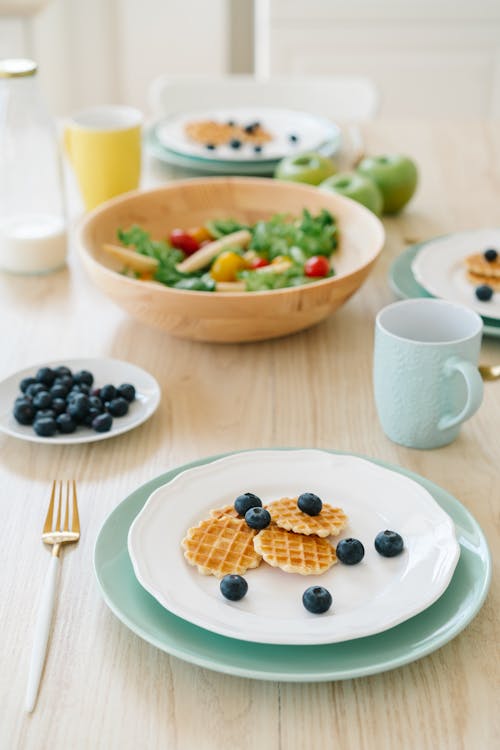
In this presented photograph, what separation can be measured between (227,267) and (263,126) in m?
0.81

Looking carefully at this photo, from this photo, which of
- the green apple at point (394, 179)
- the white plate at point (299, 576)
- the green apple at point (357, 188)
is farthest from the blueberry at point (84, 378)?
the green apple at point (394, 179)

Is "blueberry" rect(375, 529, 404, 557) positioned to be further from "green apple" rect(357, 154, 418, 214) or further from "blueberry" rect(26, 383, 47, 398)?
"green apple" rect(357, 154, 418, 214)

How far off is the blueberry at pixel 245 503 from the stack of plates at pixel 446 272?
1.75 feet

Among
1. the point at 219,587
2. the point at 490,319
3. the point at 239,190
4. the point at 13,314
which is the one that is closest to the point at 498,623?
the point at 219,587

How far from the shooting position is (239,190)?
65.0 inches

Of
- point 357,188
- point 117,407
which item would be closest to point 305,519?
point 117,407

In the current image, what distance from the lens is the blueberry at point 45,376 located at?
117 cm

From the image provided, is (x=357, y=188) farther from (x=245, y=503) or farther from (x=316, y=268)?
(x=245, y=503)

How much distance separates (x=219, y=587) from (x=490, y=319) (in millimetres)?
679

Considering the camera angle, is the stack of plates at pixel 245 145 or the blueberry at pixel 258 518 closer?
the blueberry at pixel 258 518

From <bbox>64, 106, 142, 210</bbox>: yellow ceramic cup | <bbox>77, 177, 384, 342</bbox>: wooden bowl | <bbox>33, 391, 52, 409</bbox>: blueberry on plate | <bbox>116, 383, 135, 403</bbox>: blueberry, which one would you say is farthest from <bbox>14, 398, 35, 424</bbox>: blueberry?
<bbox>64, 106, 142, 210</bbox>: yellow ceramic cup

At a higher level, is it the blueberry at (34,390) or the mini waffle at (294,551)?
the mini waffle at (294,551)

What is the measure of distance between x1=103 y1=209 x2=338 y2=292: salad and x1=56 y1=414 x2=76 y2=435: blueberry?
33cm

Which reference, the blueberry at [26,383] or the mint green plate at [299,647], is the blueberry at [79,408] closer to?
the blueberry at [26,383]
